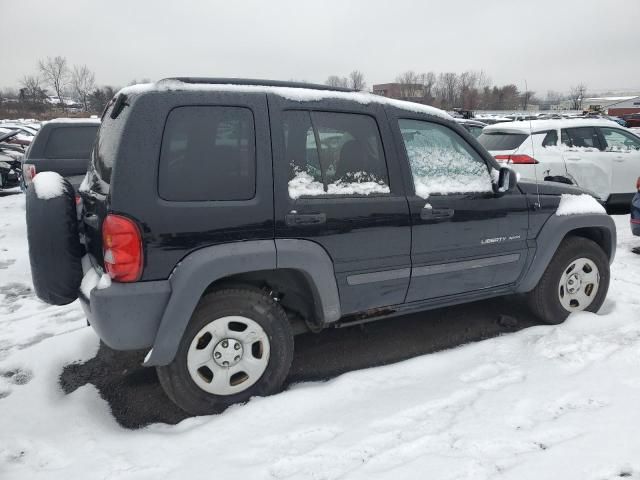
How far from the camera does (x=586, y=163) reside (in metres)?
8.37

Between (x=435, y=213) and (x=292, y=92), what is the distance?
49.4 inches

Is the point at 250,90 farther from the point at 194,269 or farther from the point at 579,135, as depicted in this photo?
the point at 579,135

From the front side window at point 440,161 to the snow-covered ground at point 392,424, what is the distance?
1217 mm

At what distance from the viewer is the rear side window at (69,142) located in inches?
314

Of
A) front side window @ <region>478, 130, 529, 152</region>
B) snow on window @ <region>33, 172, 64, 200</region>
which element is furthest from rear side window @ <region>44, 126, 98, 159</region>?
front side window @ <region>478, 130, 529, 152</region>

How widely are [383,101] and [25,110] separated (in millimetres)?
62825

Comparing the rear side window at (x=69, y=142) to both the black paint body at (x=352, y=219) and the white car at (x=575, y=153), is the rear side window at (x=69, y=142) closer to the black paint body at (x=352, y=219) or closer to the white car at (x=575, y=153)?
the black paint body at (x=352, y=219)

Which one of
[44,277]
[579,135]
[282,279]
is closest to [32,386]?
[44,277]

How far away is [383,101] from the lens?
3.43 meters

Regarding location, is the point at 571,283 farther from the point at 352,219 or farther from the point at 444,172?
the point at 352,219

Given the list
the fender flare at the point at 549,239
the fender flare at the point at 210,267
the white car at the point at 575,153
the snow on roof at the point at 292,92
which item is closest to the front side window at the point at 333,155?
the snow on roof at the point at 292,92

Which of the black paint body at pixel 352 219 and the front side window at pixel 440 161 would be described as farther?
the front side window at pixel 440 161

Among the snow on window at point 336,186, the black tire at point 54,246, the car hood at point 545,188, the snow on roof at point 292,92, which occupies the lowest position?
the black tire at point 54,246

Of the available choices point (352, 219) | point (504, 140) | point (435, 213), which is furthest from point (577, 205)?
point (504, 140)
